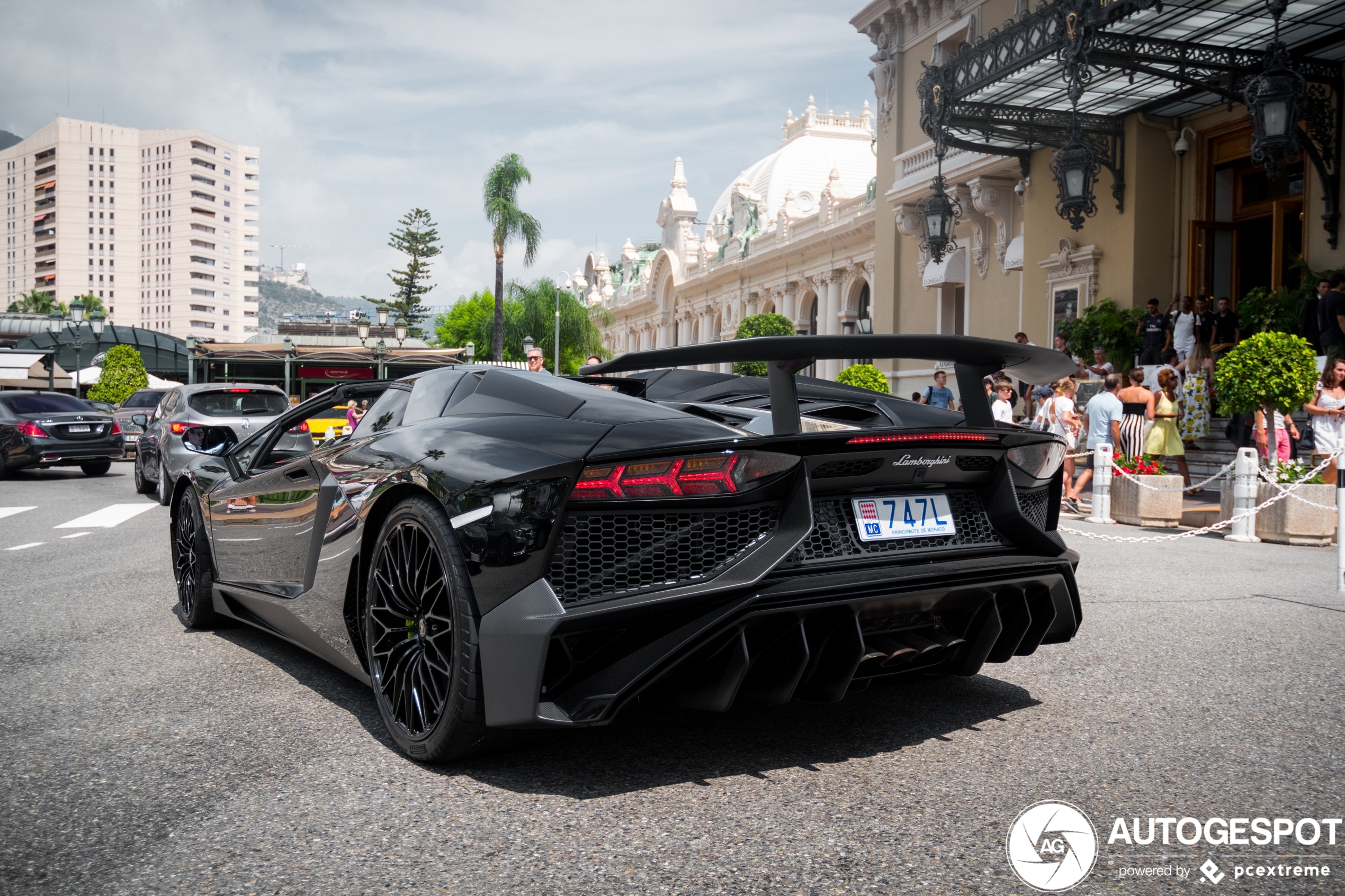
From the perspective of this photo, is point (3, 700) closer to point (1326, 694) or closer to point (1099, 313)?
point (1326, 694)

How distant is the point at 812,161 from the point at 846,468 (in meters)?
62.6

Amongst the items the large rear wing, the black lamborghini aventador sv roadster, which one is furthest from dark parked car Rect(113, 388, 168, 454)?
the large rear wing

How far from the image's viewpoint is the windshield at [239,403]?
13.6 metres

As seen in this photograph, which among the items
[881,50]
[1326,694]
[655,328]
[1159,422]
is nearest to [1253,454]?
[1159,422]

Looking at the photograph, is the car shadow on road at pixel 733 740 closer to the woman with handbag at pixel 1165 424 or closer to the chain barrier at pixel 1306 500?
the chain barrier at pixel 1306 500

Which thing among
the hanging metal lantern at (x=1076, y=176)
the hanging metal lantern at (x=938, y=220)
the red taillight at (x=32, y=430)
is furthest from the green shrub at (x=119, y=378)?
the hanging metal lantern at (x=1076, y=176)

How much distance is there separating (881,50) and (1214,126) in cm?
1117

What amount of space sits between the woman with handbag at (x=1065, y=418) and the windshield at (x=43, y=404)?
1545 cm

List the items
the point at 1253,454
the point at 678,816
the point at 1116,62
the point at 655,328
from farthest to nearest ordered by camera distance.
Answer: the point at 655,328 < the point at 1116,62 < the point at 1253,454 < the point at 678,816

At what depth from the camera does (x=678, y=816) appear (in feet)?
9.03

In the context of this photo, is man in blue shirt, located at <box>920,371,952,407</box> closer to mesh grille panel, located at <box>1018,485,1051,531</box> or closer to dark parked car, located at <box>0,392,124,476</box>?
mesh grille panel, located at <box>1018,485,1051,531</box>

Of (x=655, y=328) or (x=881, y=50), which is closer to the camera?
(x=881, y=50)

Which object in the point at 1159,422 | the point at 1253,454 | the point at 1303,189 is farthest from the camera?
the point at 1303,189

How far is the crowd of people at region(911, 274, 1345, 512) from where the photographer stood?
1155cm
